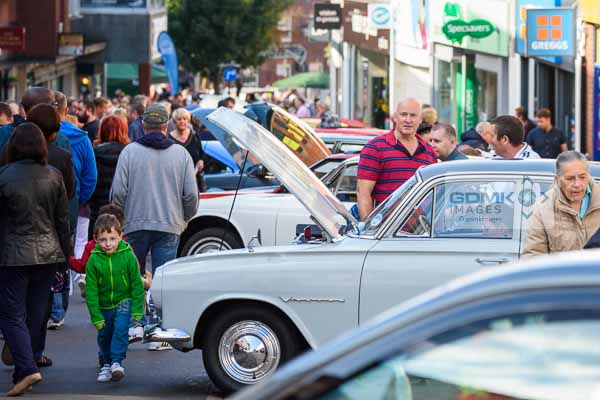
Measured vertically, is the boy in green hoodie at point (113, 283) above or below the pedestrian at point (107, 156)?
below

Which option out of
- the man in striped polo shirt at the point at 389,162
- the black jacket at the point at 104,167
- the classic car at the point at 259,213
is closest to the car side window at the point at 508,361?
the man in striped polo shirt at the point at 389,162

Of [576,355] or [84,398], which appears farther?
[84,398]

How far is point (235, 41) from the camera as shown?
7250 cm

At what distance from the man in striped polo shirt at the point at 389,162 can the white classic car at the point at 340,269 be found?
2.92 feet

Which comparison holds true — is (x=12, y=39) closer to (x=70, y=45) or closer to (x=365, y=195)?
(x=70, y=45)

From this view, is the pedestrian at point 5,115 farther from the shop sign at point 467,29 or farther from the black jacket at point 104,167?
the shop sign at point 467,29

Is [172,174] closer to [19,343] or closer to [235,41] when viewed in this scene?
[19,343]

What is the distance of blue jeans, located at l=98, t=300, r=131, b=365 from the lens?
830 cm

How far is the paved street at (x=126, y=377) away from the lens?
8.21 metres

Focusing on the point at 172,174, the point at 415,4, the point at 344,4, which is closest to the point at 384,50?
the point at 344,4

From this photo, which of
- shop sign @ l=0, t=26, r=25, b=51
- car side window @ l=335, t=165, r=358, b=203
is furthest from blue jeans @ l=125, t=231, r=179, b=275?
shop sign @ l=0, t=26, r=25, b=51

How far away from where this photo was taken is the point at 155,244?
9.70 meters

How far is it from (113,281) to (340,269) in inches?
59.4

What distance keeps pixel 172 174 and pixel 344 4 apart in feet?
129
